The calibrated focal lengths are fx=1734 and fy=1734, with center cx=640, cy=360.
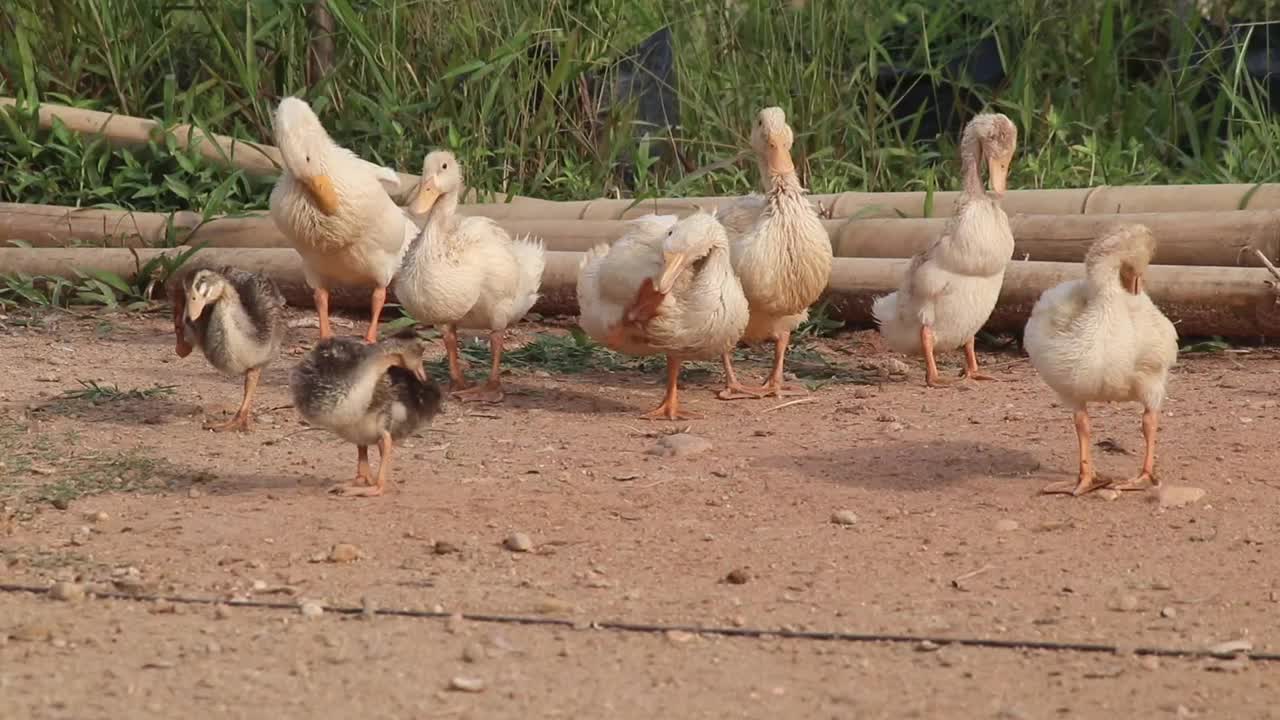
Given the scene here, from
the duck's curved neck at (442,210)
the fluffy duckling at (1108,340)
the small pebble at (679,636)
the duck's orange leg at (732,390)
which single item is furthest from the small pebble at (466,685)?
the duck's curved neck at (442,210)

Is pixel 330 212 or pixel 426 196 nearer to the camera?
pixel 426 196

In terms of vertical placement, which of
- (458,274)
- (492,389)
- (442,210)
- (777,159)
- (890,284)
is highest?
(777,159)

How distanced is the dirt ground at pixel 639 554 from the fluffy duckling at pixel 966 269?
259 mm

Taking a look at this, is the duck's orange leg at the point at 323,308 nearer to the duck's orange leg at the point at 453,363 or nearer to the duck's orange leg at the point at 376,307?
the duck's orange leg at the point at 376,307

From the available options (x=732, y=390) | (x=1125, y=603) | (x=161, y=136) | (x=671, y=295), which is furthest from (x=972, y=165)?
(x=161, y=136)

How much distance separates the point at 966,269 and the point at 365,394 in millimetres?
2985

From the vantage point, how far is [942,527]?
5.43 m

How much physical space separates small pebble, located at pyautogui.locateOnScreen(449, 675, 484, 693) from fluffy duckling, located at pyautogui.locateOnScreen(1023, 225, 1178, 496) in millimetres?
2519

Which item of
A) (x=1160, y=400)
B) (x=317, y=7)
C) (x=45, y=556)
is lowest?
(x=45, y=556)

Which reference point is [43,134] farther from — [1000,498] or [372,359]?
[1000,498]

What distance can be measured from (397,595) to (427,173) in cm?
354

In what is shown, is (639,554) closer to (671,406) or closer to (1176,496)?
(1176,496)

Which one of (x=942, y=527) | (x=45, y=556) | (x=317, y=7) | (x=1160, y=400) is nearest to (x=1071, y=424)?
(x=1160, y=400)

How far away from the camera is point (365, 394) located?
571 centimetres
